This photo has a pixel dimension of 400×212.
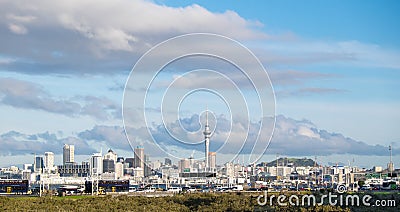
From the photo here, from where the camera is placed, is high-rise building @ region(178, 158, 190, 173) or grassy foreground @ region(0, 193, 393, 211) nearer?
grassy foreground @ region(0, 193, 393, 211)

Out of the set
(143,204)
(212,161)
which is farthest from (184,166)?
(143,204)

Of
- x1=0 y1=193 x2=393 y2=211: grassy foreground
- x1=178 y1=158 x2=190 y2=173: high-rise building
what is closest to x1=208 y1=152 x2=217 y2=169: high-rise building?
x1=178 y1=158 x2=190 y2=173: high-rise building

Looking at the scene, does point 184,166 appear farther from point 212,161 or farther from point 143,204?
point 143,204

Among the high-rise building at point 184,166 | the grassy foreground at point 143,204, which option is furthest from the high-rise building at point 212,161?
the grassy foreground at point 143,204

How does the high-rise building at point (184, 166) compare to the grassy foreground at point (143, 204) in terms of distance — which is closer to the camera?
the grassy foreground at point (143, 204)

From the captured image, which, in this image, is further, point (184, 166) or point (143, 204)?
point (184, 166)

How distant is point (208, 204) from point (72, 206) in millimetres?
11929

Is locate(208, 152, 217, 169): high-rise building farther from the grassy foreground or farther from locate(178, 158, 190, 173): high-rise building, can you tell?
the grassy foreground

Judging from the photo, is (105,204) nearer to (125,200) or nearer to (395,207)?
(125,200)

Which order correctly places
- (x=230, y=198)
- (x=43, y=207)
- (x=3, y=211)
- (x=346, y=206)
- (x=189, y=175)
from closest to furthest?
(x=346, y=206) → (x=3, y=211) → (x=43, y=207) → (x=230, y=198) → (x=189, y=175)

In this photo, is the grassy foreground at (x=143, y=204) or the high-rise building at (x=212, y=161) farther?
the high-rise building at (x=212, y=161)

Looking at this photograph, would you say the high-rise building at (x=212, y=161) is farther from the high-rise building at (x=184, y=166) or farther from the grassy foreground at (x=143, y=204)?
the grassy foreground at (x=143, y=204)

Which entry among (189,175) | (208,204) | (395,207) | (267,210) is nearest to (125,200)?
(208,204)

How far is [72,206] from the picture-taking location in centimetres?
5606
